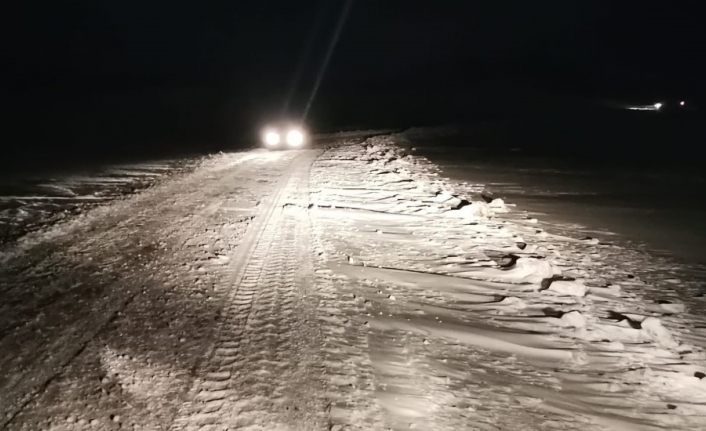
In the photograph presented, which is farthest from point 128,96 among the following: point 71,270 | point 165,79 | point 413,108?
point 71,270

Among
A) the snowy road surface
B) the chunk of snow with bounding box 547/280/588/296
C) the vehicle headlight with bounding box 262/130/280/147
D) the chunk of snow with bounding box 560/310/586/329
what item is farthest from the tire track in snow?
the vehicle headlight with bounding box 262/130/280/147

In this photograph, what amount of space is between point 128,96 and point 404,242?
36.7m

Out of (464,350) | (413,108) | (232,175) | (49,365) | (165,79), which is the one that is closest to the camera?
(49,365)

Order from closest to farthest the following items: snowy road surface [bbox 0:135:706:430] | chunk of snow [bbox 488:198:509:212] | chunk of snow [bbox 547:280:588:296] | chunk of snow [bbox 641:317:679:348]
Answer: snowy road surface [bbox 0:135:706:430]
chunk of snow [bbox 641:317:679:348]
chunk of snow [bbox 547:280:588:296]
chunk of snow [bbox 488:198:509:212]

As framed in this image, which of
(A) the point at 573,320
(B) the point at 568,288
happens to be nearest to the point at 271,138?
(B) the point at 568,288

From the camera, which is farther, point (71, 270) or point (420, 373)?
point (71, 270)

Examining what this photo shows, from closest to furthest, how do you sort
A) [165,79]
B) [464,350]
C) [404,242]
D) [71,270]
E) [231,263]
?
[464,350]
[71,270]
[231,263]
[404,242]
[165,79]

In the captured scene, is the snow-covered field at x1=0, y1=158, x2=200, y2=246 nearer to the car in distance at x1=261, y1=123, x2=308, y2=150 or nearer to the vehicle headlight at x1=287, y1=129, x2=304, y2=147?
the car in distance at x1=261, y1=123, x2=308, y2=150

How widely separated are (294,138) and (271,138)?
0.89m

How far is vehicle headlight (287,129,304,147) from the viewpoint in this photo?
18.3 metres

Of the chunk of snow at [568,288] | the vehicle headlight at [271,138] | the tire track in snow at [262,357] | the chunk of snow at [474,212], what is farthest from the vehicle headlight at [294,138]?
the chunk of snow at [568,288]

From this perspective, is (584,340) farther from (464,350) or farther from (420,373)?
(420,373)

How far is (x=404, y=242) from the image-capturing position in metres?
7.41

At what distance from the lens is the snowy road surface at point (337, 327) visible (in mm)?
3660
